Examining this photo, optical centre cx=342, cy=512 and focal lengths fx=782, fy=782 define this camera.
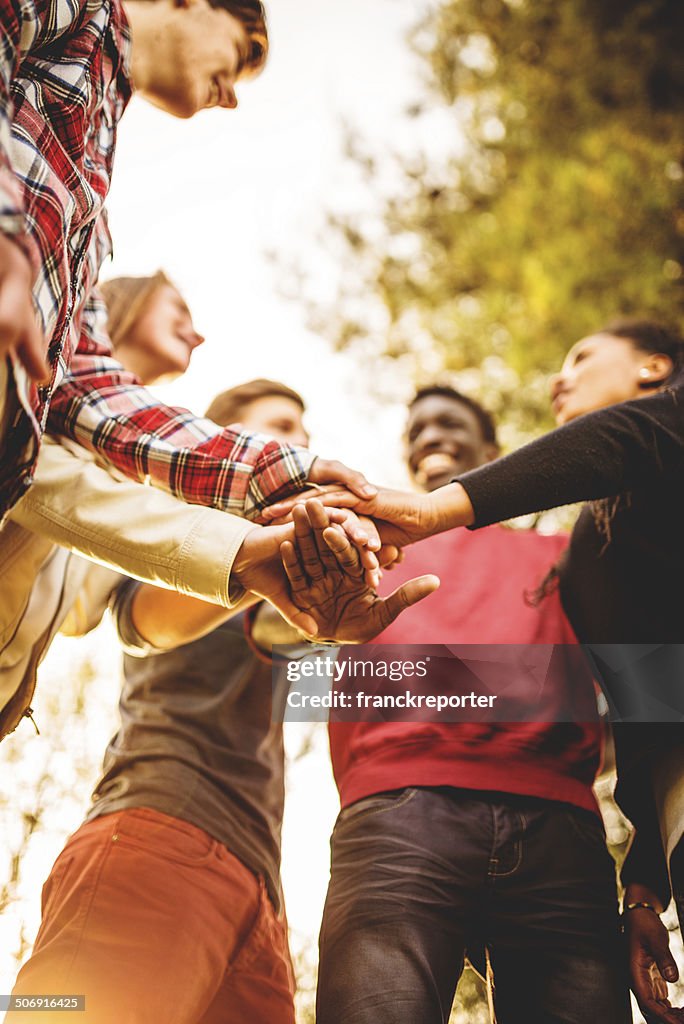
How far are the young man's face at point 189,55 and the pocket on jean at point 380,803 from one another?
1509 millimetres

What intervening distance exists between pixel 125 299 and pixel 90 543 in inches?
46.3

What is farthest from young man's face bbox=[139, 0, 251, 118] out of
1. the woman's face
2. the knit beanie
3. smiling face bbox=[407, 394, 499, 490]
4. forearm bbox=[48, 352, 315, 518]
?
smiling face bbox=[407, 394, 499, 490]

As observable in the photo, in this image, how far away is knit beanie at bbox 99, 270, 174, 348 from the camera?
2.38m

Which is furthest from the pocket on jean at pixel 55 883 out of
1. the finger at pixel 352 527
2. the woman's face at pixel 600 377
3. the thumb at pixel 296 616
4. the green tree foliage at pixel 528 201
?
the green tree foliage at pixel 528 201

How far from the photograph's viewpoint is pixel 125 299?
2.45m

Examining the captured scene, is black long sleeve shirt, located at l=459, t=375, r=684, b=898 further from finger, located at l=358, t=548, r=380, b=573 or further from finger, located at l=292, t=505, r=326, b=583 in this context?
finger, located at l=292, t=505, r=326, b=583

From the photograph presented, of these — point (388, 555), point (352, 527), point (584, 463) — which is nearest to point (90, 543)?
point (352, 527)

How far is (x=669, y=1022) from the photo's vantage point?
138 cm

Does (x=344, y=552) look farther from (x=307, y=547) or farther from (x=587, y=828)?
(x=587, y=828)

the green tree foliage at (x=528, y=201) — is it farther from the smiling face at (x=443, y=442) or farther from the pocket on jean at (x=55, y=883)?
the pocket on jean at (x=55, y=883)

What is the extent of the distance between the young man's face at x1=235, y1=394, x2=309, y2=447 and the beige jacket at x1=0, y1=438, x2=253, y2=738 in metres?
0.86

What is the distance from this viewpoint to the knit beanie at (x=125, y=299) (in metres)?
2.38

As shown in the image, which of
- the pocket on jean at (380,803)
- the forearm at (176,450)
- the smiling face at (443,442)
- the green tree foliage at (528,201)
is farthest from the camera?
the green tree foliage at (528,201)

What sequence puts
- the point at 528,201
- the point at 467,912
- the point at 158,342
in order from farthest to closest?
1. the point at 528,201
2. the point at 158,342
3. the point at 467,912
